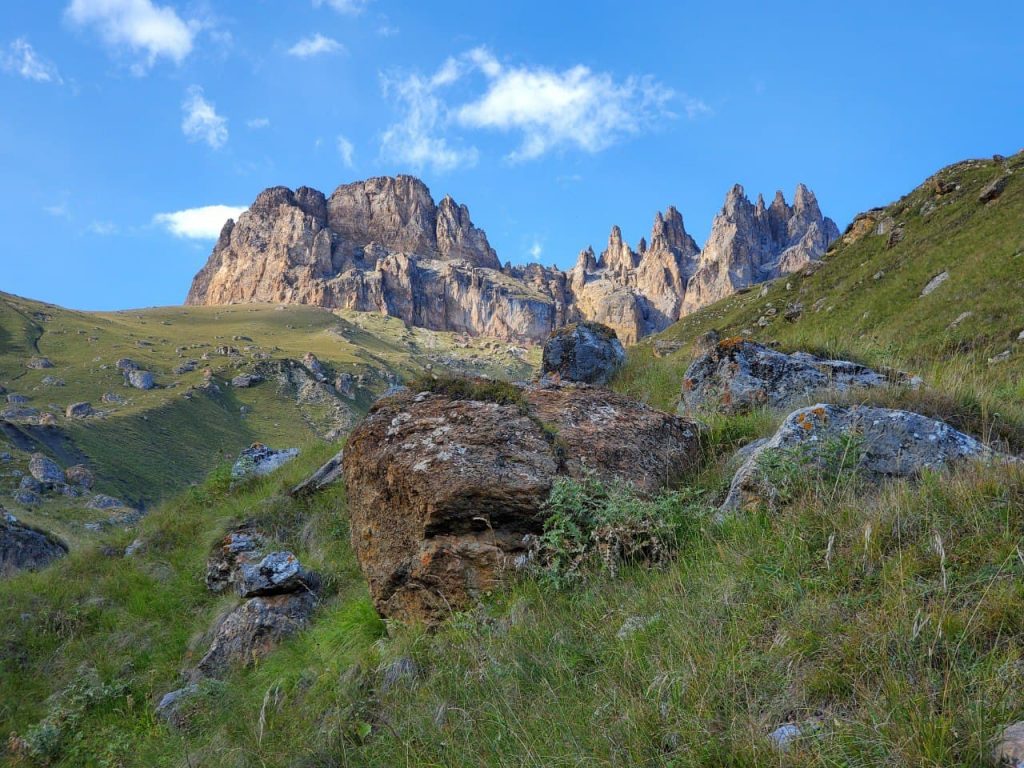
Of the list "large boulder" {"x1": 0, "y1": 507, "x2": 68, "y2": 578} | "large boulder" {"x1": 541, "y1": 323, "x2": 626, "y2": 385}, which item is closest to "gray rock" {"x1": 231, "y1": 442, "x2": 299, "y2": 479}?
"large boulder" {"x1": 0, "y1": 507, "x2": 68, "y2": 578}

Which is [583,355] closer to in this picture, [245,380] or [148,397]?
[148,397]

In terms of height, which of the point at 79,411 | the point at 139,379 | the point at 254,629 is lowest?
the point at 254,629

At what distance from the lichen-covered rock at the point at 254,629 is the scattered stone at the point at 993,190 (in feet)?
150

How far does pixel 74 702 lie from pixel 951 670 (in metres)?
8.01

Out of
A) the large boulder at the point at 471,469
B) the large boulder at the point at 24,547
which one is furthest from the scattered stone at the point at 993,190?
the large boulder at the point at 24,547

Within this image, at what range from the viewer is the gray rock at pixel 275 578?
6836 millimetres

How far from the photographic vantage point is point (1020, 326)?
21359mm

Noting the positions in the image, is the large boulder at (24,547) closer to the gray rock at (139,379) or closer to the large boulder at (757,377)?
the large boulder at (757,377)

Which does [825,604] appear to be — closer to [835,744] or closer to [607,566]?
[835,744]

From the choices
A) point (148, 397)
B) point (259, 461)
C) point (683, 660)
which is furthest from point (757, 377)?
point (148, 397)

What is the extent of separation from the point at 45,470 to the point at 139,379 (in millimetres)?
59680

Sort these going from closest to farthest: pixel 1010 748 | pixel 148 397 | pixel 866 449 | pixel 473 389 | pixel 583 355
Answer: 1. pixel 1010 748
2. pixel 866 449
3. pixel 473 389
4. pixel 583 355
5. pixel 148 397

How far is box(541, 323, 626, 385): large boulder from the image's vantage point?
11.8m

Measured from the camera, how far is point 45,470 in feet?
208
